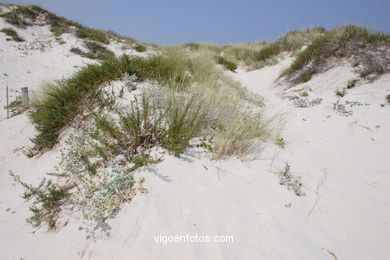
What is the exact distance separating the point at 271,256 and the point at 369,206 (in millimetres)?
1604

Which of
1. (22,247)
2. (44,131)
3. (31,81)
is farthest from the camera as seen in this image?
(31,81)

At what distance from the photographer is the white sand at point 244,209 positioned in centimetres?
200

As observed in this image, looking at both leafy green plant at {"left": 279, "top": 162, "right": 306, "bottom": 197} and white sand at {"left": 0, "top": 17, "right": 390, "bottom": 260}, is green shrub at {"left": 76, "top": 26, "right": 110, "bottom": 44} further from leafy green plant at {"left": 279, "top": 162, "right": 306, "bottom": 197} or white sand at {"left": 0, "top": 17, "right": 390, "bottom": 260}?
leafy green plant at {"left": 279, "top": 162, "right": 306, "bottom": 197}

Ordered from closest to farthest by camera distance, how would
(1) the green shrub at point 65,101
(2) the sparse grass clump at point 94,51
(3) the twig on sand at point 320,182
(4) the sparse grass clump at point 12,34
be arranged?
1. (3) the twig on sand at point 320,182
2. (1) the green shrub at point 65,101
3. (4) the sparse grass clump at point 12,34
4. (2) the sparse grass clump at point 94,51

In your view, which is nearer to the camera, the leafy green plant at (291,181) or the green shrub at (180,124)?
the leafy green plant at (291,181)

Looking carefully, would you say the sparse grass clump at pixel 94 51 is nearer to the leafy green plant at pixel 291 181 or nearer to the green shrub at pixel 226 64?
the green shrub at pixel 226 64

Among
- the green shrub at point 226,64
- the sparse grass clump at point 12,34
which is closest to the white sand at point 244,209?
the green shrub at point 226,64

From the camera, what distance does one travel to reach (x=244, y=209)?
236cm

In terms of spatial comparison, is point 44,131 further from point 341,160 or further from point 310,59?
point 310,59

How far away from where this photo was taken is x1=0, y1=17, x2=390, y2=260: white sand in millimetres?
1999

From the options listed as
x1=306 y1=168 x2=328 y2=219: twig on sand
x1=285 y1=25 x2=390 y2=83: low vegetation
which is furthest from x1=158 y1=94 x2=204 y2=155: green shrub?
x1=285 y1=25 x2=390 y2=83: low vegetation

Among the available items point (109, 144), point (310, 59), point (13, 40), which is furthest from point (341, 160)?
point (13, 40)

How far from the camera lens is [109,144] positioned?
3020 millimetres

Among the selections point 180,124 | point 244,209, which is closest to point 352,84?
point 180,124
